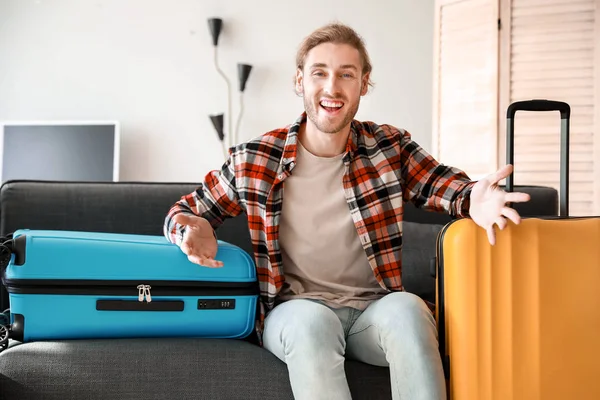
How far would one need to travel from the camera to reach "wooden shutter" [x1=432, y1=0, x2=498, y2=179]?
3346mm

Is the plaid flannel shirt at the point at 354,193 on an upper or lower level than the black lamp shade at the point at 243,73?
lower

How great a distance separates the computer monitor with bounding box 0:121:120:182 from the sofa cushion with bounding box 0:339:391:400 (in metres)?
2.43

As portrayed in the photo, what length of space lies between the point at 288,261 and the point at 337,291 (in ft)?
0.42

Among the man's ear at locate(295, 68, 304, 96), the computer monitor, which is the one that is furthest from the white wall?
the man's ear at locate(295, 68, 304, 96)

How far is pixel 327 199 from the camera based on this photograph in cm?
151

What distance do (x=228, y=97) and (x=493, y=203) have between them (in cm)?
274

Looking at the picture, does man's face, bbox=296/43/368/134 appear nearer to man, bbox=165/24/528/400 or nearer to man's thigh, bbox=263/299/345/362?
man, bbox=165/24/528/400

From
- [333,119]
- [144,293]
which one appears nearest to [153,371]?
[144,293]

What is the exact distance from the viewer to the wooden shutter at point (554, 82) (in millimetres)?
3189

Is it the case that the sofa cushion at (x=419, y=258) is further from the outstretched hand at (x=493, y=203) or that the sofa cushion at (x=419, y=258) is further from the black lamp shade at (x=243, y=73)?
the black lamp shade at (x=243, y=73)

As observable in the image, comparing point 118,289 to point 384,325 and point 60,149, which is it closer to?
point 384,325

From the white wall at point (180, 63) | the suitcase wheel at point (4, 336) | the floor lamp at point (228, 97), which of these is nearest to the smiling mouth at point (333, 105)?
the suitcase wheel at point (4, 336)

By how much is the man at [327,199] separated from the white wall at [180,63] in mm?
2296

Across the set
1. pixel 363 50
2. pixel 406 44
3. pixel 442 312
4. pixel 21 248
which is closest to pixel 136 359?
pixel 21 248
